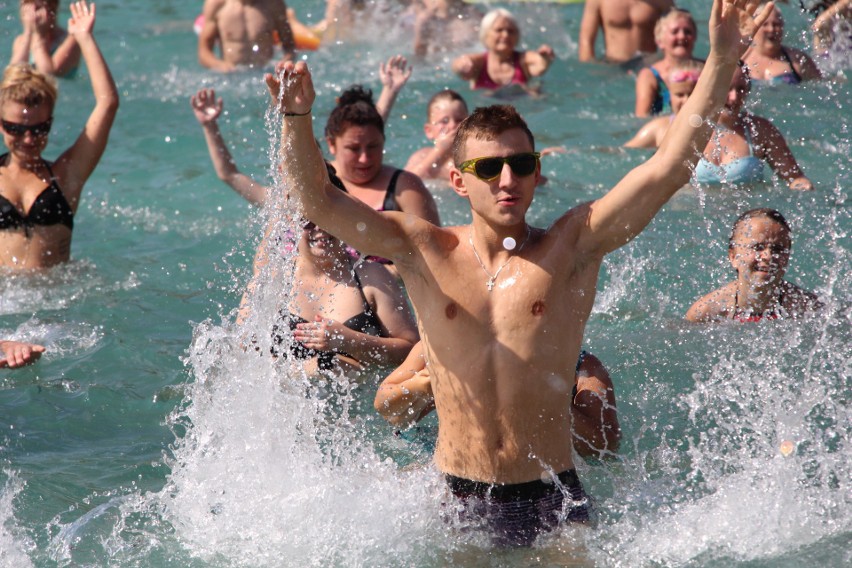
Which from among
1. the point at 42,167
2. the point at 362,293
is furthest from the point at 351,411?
the point at 42,167

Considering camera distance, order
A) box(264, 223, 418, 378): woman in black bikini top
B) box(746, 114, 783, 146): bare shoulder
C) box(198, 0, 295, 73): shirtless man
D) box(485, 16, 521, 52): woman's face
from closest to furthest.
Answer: box(264, 223, 418, 378): woman in black bikini top, box(746, 114, 783, 146): bare shoulder, box(485, 16, 521, 52): woman's face, box(198, 0, 295, 73): shirtless man

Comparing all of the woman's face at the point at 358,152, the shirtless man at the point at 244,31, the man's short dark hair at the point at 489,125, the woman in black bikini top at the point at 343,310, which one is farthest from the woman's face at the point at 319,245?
the shirtless man at the point at 244,31

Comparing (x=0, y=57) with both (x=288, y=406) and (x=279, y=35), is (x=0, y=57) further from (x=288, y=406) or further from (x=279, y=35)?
(x=288, y=406)

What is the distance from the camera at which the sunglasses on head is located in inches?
153

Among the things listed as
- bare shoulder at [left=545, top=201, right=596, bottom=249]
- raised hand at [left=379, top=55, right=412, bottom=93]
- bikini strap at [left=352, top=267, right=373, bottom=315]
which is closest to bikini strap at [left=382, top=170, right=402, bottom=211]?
bikini strap at [left=352, top=267, right=373, bottom=315]

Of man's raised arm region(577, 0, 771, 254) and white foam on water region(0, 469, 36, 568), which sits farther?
white foam on water region(0, 469, 36, 568)

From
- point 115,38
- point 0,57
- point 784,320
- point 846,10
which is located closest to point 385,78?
point 784,320

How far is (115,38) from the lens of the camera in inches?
589

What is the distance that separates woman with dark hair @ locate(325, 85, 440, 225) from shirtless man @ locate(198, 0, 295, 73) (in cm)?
606

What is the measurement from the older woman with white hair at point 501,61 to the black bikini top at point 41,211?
17.2 ft

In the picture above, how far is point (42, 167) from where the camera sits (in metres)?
7.04

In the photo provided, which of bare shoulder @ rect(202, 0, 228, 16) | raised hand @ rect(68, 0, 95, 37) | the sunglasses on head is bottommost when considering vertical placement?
the sunglasses on head

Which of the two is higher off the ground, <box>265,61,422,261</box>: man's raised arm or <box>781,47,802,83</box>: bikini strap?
<box>781,47,802,83</box>: bikini strap

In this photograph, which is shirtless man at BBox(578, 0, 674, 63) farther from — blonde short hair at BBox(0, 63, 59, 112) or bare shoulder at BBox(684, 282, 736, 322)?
blonde short hair at BBox(0, 63, 59, 112)
